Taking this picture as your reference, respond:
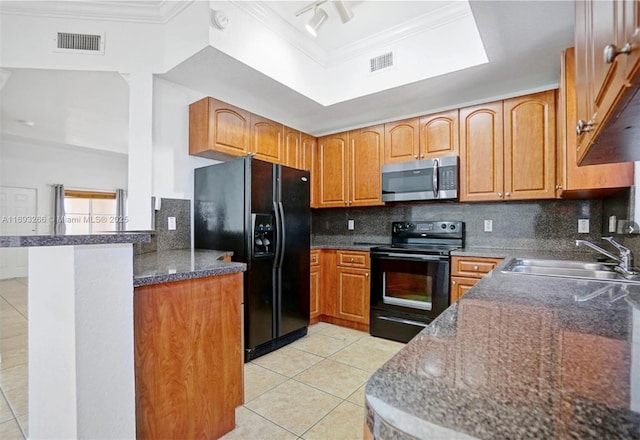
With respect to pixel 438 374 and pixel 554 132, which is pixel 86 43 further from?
pixel 554 132

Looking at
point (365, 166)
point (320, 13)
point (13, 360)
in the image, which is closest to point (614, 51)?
point (320, 13)

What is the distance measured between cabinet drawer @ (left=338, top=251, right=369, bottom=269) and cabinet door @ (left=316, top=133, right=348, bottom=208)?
62 cm

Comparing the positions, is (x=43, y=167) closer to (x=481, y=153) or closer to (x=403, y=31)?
(x=403, y=31)

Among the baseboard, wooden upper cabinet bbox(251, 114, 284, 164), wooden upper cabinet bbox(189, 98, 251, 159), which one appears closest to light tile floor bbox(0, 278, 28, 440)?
wooden upper cabinet bbox(189, 98, 251, 159)

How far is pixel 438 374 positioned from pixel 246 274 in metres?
2.19

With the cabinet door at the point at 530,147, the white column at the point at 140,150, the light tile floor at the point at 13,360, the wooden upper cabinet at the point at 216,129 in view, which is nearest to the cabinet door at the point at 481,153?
the cabinet door at the point at 530,147

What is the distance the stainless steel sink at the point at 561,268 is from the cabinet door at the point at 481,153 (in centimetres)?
88

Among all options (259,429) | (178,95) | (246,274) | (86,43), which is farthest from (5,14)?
(259,429)

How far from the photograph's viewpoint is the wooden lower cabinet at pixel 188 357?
1345mm

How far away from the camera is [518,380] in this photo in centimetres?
50

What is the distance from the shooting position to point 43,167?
2021 millimetres

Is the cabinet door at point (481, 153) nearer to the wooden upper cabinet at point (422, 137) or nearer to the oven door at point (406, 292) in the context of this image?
the wooden upper cabinet at point (422, 137)

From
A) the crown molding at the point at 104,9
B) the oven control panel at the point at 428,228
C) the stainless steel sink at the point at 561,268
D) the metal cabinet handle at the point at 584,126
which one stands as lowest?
the stainless steel sink at the point at 561,268

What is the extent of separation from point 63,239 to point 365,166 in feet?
9.63
